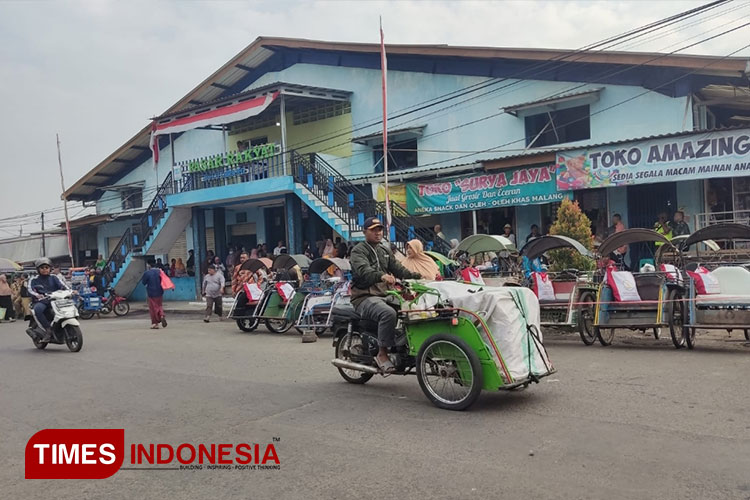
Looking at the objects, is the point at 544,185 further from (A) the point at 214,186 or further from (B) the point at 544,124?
(A) the point at 214,186

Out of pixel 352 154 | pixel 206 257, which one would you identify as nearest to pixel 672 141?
pixel 352 154

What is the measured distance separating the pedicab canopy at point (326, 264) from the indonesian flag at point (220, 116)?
8572 millimetres

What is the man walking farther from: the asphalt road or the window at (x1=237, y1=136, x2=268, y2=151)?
the window at (x1=237, y1=136, x2=268, y2=151)

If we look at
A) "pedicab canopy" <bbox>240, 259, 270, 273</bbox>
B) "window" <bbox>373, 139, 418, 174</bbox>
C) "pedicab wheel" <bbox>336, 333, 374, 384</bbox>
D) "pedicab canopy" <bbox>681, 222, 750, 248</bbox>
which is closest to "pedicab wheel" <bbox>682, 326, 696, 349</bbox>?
"pedicab canopy" <bbox>681, 222, 750, 248</bbox>

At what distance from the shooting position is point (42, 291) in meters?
12.0

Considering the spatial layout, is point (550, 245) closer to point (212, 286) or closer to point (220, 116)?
point (212, 286)

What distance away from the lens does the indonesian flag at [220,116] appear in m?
21.4

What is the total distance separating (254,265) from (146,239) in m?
11.7

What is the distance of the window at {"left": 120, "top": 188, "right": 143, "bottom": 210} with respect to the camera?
32.0m

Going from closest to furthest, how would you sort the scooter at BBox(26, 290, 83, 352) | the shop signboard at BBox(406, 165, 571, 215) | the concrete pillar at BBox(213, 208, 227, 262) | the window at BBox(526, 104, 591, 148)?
the scooter at BBox(26, 290, 83, 352)
the shop signboard at BBox(406, 165, 571, 215)
the window at BBox(526, 104, 591, 148)
the concrete pillar at BBox(213, 208, 227, 262)

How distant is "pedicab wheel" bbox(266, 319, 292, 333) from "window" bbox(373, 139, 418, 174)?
9.13 m

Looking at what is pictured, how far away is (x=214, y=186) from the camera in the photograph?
2377 cm

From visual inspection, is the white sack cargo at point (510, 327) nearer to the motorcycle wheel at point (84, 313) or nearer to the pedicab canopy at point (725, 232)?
the pedicab canopy at point (725, 232)

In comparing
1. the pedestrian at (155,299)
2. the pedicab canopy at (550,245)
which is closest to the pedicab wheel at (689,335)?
the pedicab canopy at (550,245)
